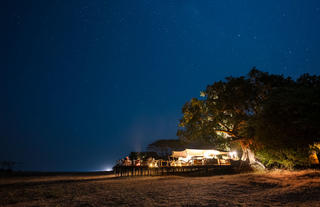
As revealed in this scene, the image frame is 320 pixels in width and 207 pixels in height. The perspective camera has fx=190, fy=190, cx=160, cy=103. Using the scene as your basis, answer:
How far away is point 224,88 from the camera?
19094mm

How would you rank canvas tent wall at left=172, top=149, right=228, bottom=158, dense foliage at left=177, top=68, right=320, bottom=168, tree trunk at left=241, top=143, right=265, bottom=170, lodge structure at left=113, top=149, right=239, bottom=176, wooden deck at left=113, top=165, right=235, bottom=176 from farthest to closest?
canvas tent wall at left=172, top=149, right=228, bottom=158 < lodge structure at left=113, top=149, right=239, bottom=176 < wooden deck at left=113, top=165, right=235, bottom=176 < tree trunk at left=241, top=143, right=265, bottom=170 < dense foliage at left=177, top=68, right=320, bottom=168

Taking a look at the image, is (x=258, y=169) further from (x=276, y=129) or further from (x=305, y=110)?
(x=305, y=110)

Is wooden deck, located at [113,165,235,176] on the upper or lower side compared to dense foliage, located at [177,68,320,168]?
lower

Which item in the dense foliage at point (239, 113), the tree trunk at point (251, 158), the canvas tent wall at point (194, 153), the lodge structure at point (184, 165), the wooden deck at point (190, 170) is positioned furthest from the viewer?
the canvas tent wall at point (194, 153)

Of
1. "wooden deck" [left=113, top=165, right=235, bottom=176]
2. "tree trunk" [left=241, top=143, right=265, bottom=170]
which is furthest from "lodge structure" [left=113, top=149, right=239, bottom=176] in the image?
"tree trunk" [left=241, top=143, right=265, bottom=170]

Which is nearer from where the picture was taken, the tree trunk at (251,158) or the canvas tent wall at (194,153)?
the tree trunk at (251,158)

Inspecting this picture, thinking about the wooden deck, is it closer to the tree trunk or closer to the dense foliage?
the tree trunk

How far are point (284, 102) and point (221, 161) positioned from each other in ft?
51.9

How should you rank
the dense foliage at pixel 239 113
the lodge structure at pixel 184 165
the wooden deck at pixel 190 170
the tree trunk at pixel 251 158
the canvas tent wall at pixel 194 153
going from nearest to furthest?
the dense foliage at pixel 239 113 < the tree trunk at pixel 251 158 < the wooden deck at pixel 190 170 < the lodge structure at pixel 184 165 < the canvas tent wall at pixel 194 153

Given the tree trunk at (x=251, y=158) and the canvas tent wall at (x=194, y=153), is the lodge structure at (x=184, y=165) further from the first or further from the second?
the tree trunk at (x=251, y=158)

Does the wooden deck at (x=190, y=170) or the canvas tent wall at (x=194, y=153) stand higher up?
the canvas tent wall at (x=194, y=153)

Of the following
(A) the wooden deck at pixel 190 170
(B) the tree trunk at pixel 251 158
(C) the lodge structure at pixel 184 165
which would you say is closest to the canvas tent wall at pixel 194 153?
(C) the lodge structure at pixel 184 165

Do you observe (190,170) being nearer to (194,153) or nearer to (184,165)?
(184,165)

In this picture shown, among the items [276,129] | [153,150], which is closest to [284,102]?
[276,129]
